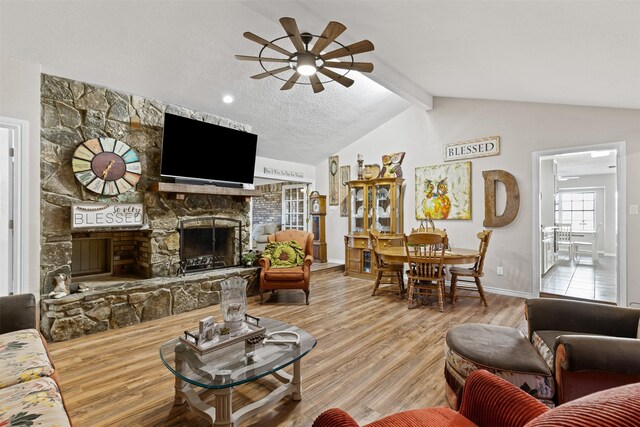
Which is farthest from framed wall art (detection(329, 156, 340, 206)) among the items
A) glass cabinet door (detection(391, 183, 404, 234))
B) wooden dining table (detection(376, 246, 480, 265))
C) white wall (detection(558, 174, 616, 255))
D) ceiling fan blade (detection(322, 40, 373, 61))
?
white wall (detection(558, 174, 616, 255))

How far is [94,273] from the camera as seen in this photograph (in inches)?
153

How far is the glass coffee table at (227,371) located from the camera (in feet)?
5.06

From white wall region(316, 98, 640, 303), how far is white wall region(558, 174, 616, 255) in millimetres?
5755

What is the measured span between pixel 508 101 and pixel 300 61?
11.4ft

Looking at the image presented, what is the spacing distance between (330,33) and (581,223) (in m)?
9.60

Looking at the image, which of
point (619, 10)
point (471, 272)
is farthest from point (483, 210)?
point (619, 10)

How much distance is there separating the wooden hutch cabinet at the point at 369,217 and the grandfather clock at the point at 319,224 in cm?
93

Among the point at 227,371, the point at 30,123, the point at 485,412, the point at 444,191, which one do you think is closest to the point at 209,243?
the point at 30,123

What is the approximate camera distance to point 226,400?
1.55 m

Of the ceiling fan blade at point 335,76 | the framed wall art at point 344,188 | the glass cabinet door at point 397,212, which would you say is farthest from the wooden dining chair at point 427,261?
the framed wall art at point 344,188

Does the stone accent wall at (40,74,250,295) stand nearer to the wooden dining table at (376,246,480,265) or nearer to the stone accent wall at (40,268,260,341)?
the stone accent wall at (40,268,260,341)

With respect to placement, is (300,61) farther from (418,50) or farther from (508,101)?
(508,101)

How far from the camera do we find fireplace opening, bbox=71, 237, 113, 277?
12.2 feet

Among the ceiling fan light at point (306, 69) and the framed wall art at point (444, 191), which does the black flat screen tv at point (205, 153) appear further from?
the framed wall art at point (444, 191)
